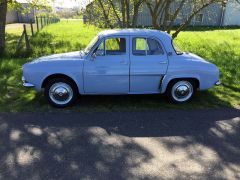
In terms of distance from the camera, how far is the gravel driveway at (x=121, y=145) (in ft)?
12.8

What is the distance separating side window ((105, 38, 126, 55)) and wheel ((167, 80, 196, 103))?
1.31 m

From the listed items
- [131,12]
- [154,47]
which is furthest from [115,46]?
[131,12]

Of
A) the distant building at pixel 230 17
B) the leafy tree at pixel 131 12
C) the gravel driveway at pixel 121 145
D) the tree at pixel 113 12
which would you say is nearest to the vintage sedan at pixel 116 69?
the gravel driveway at pixel 121 145

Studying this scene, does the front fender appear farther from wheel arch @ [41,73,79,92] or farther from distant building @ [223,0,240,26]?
distant building @ [223,0,240,26]

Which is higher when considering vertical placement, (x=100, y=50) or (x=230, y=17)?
(x=230, y=17)

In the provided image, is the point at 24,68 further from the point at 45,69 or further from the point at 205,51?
the point at 205,51

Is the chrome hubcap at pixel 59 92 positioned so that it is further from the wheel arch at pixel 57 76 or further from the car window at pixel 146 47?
the car window at pixel 146 47

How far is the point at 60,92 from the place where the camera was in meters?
6.14

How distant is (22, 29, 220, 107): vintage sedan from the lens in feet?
19.8

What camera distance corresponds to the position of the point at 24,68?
619 cm

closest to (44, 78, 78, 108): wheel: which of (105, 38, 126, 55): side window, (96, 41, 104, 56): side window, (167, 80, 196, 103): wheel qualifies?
(96, 41, 104, 56): side window

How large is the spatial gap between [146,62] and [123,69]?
1.65 ft

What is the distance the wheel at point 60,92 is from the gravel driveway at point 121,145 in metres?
0.44

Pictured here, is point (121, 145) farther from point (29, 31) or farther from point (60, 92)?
point (29, 31)
